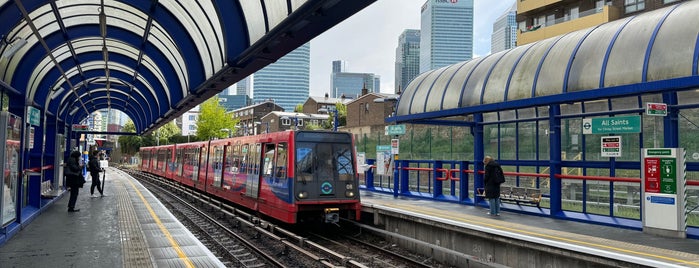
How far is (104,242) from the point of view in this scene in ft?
29.0

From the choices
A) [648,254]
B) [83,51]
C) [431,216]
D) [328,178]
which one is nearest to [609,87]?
[648,254]

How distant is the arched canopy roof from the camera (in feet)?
27.9

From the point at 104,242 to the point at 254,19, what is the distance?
16.5ft

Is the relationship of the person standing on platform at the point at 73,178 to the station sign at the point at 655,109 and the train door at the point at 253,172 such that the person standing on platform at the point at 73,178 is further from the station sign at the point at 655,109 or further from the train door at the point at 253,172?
the station sign at the point at 655,109

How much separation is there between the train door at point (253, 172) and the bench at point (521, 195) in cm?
655

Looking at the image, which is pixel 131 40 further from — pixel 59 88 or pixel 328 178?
pixel 328 178

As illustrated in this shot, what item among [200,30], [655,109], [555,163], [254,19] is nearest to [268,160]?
[200,30]

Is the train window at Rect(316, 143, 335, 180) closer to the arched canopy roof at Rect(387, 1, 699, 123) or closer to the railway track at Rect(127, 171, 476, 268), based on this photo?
the railway track at Rect(127, 171, 476, 268)

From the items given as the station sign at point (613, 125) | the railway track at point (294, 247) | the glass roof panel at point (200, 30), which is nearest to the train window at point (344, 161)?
the railway track at point (294, 247)

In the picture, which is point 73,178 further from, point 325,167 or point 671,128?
point 671,128

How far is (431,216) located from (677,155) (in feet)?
15.4

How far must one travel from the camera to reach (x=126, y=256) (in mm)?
7754

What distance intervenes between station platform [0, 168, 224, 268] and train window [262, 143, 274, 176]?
260cm

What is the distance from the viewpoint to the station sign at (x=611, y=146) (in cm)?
991
